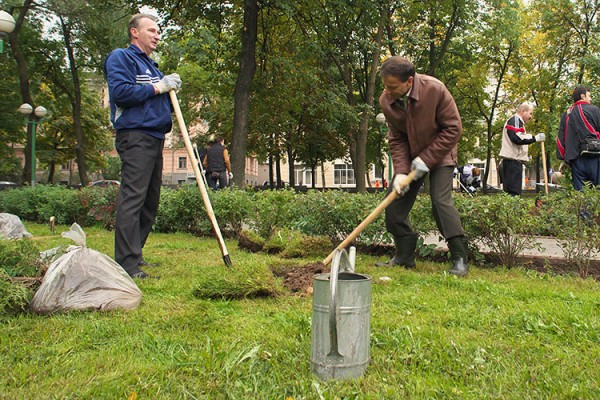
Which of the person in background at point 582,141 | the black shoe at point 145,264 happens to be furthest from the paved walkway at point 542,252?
the black shoe at point 145,264

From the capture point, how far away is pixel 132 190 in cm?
424

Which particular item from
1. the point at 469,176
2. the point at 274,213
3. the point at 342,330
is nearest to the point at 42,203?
the point at 274,213

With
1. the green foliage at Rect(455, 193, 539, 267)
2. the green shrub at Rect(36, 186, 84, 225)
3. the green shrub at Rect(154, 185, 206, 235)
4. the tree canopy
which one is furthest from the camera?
the tree canopy

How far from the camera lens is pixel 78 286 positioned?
3025 millimetres

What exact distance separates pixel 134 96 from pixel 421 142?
2.48 meters

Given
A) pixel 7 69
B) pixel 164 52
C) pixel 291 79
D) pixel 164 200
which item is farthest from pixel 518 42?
pixel 7 69

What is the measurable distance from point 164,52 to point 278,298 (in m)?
9.63

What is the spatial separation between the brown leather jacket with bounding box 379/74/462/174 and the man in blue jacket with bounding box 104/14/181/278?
80.3 inches

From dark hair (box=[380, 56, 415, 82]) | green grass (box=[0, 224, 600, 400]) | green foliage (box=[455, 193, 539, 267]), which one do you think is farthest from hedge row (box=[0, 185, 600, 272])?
dark hair (box=[380, 56, 415, 82])

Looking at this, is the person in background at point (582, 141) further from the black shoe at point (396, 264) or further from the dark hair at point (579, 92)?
the black shoe at point (396, 264)

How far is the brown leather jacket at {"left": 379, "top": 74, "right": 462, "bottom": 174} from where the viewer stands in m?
4.14

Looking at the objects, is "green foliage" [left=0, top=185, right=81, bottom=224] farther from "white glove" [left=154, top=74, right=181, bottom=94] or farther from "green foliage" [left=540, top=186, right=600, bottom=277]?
"green foliage" [left=540, top=186, right=600, bottom=277]

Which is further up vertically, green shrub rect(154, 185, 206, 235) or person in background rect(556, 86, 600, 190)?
person in background rect(556, 86, 600, 190)

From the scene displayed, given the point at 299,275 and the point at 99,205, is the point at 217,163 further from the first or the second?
the point at 299,275
